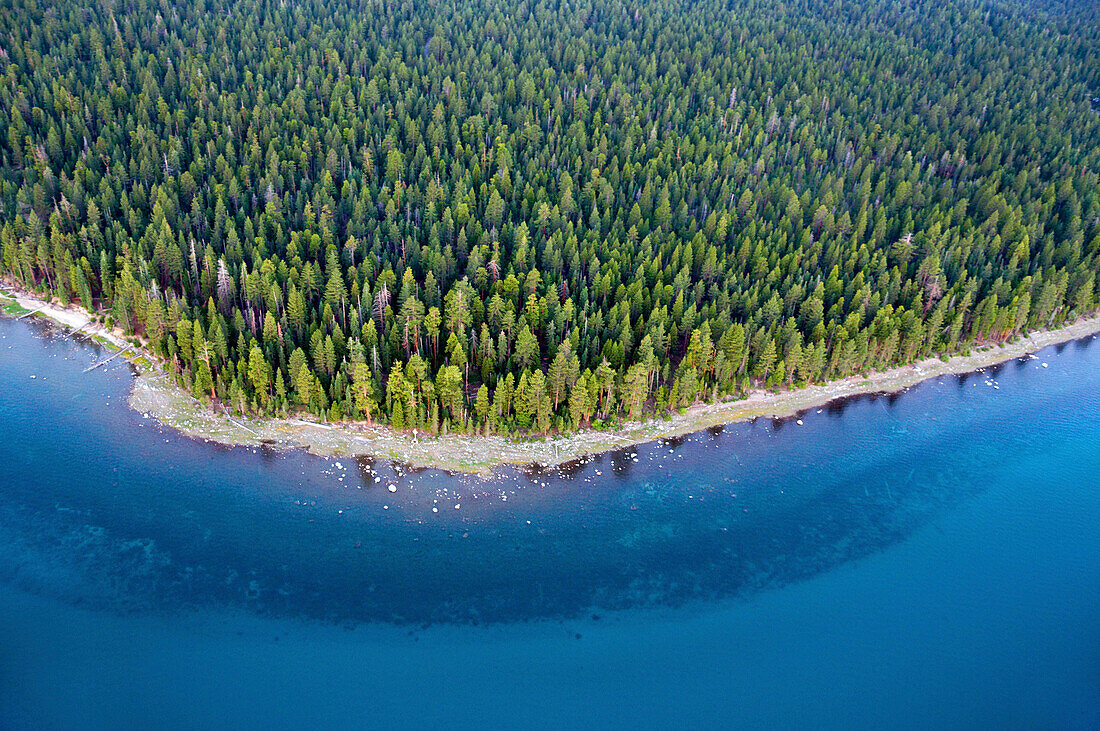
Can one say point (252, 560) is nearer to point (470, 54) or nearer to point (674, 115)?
point (674, 115)

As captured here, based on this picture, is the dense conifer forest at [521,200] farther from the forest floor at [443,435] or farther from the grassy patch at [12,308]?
the grassy patch at [12,308]

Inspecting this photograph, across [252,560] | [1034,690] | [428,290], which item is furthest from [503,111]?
[1034,690]

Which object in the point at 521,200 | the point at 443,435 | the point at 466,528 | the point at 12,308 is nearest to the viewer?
the point at 466,528

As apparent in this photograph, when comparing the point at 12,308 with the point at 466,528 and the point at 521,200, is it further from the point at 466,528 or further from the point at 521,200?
the point at 466,528

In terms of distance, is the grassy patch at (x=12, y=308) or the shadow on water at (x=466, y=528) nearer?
the shadow on water at (x=466, y=528)

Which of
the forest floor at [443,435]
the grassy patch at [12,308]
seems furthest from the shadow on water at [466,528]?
the grassy patch at [12,308]

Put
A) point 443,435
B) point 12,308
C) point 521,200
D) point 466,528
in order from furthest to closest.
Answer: point 521,200 → point 12,308 → point 443,435 → point 466,528

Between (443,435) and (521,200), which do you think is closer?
(443,435)

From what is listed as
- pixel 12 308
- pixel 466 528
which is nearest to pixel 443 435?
pixel 466 528
